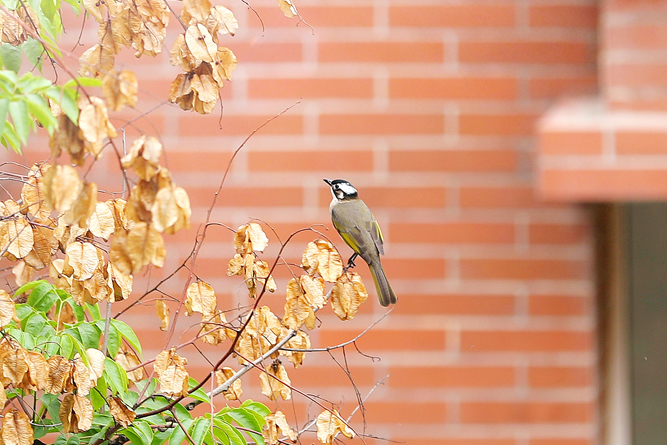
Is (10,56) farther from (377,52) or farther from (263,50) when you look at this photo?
(377,52)

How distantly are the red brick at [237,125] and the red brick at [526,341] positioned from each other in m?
0.73

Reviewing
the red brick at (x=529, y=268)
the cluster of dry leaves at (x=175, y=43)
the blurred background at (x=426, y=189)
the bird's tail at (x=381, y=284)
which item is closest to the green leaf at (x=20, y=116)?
the cluster of dry leaves at (x=175, y=43)

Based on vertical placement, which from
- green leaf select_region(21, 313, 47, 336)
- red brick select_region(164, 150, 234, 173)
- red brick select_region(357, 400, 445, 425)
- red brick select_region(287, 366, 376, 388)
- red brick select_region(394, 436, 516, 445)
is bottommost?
red brick select_region(394, 436, 516, 445)

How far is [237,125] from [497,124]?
27.4 inches

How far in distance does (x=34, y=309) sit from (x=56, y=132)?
416mm

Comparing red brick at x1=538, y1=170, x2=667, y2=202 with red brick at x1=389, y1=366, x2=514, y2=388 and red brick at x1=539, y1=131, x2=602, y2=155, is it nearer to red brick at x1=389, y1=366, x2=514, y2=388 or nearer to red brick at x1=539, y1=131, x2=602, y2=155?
red brick at x1=539, y1=131, x2=602, y2=155

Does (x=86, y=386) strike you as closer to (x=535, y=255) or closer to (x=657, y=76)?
(x=535, y=255)

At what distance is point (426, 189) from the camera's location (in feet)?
5.77

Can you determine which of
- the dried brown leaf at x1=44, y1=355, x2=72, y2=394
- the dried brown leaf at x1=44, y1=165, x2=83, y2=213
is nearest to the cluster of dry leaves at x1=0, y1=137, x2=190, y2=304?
the dried brown leaf at x1=44, y1=165, x2=83, y2=213

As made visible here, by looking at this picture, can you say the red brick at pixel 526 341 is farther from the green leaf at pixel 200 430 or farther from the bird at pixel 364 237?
the green leaf at pixel 200 430

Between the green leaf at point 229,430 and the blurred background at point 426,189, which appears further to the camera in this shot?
the blurred background at point 426,189

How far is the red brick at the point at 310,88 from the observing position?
1.76m

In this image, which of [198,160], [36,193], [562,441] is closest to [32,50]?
[36,193]

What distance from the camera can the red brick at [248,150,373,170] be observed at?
1764mm
